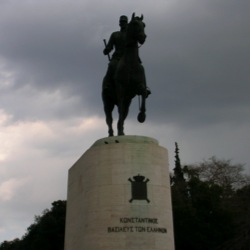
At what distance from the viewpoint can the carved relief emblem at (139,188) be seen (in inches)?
510

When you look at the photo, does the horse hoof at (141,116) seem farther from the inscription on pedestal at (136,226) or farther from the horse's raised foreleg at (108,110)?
the inscription on pedestal at (136,226)

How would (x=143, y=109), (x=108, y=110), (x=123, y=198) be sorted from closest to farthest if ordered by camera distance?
(x=123, y=198)
(x=143, y=109)
(x=108, y=110)

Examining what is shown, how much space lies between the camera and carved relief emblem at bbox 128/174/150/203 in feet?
42.5

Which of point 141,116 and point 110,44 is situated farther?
point 110,44

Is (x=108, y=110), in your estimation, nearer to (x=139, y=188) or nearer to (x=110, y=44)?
(x=110, y=44)

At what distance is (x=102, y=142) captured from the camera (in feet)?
46.4

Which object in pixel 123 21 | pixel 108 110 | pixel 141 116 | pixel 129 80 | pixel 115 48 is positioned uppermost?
pixel 123 21

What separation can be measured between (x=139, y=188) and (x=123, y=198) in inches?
20.7

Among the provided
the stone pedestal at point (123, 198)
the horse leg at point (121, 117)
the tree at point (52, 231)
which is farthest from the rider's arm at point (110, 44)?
the tree at point (52, 231)

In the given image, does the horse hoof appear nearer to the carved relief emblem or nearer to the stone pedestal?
the stone pedestal

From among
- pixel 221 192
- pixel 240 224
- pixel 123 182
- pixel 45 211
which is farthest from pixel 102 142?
pixel 45 211

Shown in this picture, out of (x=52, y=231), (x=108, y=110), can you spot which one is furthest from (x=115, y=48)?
(x=52, y=231)

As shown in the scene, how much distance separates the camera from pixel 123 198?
1288 cm

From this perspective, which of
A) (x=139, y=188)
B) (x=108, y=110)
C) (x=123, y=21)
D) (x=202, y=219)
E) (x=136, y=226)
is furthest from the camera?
(x=202, y=219)
